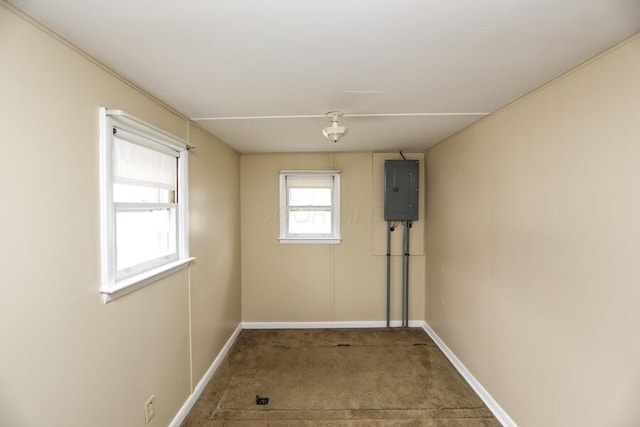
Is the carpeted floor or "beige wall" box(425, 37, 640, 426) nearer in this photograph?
"beige wall" box(425, 37, 640, 426)

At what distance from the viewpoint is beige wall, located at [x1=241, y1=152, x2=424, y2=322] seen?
3.90m

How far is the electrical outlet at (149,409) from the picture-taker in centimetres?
180

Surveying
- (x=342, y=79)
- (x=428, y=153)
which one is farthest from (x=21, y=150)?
(x=428, y=153)

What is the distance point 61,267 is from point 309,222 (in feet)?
9.54

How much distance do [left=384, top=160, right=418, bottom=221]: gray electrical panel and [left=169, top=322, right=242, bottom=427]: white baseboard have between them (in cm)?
242

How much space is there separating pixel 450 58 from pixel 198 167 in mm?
2035

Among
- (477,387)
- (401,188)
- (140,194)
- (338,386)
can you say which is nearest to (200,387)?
(338,386)

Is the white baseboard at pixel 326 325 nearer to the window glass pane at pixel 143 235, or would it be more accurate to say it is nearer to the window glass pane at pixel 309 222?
the window glass pane at pixel 309 222

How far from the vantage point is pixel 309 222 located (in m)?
3.98

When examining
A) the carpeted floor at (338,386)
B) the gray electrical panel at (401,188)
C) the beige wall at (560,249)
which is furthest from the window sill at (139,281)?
the gray electrical panel at (401,188)

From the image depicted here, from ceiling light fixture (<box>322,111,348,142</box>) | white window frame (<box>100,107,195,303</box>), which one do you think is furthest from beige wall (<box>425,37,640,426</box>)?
white window frame (<box>100,107,195,303</box>)

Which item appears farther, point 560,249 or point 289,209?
point 289,209

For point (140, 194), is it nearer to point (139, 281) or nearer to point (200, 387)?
point (139, 281)

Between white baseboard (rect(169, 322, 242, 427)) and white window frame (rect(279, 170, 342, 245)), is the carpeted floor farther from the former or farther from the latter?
white window frame (rect(279, 170, 342, 245))
